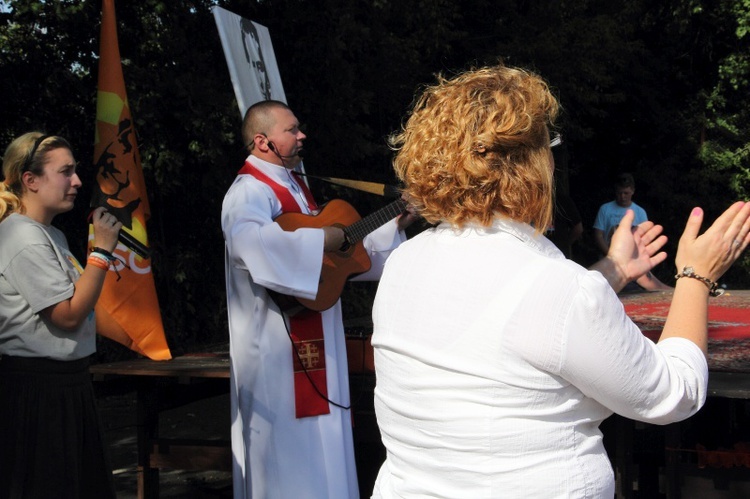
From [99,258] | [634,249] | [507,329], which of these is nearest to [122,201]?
[99,258]

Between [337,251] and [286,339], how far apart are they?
40cm

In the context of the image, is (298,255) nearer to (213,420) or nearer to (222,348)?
(222,348)

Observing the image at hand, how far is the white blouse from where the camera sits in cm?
133

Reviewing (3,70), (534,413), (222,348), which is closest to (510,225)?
(534,413)

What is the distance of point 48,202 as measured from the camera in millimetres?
2957

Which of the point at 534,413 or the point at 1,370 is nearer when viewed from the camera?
the point at 534,413

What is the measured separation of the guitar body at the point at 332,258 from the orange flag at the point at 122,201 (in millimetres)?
2241

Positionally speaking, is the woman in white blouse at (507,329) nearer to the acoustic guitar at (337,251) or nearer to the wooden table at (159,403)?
the acoustic guitar at (337,251)

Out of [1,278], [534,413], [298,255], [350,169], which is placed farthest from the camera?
[350,169]

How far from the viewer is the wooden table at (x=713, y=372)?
300 centimetres

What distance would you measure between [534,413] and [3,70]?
759 centimetres

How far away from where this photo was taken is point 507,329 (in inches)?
53.6

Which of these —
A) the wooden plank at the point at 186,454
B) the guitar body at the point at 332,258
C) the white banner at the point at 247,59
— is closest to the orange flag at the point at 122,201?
the white banner at the point at 247,59

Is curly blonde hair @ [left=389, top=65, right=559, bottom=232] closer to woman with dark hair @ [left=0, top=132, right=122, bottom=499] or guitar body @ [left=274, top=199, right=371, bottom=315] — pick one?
woman with dark hair @ [left=0, top=132, right=122, bottom=499]
